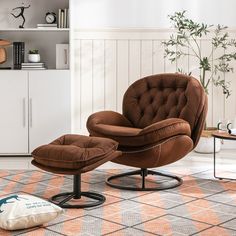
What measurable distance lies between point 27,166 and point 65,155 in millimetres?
1822

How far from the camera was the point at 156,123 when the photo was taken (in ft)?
14.2

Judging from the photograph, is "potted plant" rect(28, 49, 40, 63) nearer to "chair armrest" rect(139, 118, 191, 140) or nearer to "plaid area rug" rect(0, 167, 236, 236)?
"plaid area rug" rect(0, 167, 236, 236)

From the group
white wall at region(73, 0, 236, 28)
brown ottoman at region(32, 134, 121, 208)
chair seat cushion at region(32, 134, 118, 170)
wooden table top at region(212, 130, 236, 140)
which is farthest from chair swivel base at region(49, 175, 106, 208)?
white wall at region(73, 0, 236, 28)

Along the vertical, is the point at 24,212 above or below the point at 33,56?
below

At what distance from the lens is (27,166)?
18.1 ft

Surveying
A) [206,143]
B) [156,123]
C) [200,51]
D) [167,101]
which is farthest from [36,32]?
[156,123]

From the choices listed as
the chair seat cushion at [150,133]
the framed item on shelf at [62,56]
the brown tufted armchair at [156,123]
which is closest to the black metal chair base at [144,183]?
the brown tufted armchair at [156,123]

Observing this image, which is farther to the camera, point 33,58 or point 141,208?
point 33,58

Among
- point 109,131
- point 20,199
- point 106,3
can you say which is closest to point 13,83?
point 106,3

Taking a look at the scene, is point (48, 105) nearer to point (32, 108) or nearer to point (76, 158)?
point (32, 108)

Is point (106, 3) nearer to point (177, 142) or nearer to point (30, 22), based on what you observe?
point (30, 22)

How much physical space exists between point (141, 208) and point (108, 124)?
1.11 meters

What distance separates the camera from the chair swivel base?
391 centimetres

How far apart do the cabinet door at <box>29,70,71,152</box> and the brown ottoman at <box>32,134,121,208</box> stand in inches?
71.8
